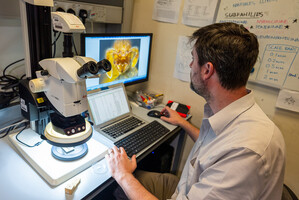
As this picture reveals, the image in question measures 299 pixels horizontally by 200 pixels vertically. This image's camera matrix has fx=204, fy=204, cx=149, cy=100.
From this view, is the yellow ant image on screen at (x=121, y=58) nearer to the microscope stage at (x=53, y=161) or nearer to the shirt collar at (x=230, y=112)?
the microscope stage at (x=53, y=161)

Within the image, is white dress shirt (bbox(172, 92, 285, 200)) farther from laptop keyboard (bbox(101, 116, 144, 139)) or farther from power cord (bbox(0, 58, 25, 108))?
power cord (bbox(0, 58, 25, 108))

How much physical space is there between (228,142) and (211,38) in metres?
0.43

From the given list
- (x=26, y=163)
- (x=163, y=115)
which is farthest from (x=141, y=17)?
(x=26, y=163)

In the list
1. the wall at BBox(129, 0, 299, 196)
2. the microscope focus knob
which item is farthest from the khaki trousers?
the microscope focus knob

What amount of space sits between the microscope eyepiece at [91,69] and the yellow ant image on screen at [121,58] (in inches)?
23.5

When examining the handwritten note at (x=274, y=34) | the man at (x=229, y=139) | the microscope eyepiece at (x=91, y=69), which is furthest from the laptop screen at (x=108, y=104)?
the handwritten note at (x=274, y=34)

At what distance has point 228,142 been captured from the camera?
2.58 ft

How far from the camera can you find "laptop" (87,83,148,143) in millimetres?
1235

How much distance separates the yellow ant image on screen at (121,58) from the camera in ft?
4.33

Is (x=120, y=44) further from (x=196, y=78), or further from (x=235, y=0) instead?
(x=235, y=0)

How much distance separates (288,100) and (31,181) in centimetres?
144

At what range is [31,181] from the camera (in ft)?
2.77

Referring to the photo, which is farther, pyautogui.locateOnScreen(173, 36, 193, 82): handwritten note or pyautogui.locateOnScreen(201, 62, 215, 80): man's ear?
pyautogui.locateOnScreen(173, 36, 193, 82): handwritten note

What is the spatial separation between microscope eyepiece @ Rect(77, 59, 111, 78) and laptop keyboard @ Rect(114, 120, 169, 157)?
53cm
